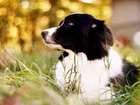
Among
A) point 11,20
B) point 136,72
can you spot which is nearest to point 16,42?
point 11,20

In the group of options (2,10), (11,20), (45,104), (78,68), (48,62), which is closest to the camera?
(45,104)

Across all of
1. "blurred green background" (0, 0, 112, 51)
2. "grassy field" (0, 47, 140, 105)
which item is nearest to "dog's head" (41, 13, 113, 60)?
"grassy field" (0, 47, 140, 105)

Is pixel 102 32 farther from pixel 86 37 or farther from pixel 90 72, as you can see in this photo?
pixel 90 72

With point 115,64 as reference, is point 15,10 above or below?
above

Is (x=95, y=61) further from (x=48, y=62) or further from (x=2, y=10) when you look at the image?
(x=2, y=10)

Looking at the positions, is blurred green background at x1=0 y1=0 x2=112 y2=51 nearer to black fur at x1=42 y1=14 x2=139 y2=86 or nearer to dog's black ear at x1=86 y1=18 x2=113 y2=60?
black fur at x1=42 y1=14 x2=139 y2=86

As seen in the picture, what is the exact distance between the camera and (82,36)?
386 centimetres

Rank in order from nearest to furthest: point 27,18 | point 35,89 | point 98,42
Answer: point 35,89 < point 98,42 < point 27,18

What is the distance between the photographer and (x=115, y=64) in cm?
394

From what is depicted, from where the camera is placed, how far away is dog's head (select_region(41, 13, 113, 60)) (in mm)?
3812

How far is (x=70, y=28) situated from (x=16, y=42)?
4096 mm

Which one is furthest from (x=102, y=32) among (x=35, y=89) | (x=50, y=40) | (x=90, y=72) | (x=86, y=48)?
(x=35, y=89)

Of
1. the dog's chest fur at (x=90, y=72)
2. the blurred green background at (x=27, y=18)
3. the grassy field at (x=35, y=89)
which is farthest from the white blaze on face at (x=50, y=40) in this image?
the blurred green background at (x=27, y=18)

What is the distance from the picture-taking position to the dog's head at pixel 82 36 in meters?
3.81
